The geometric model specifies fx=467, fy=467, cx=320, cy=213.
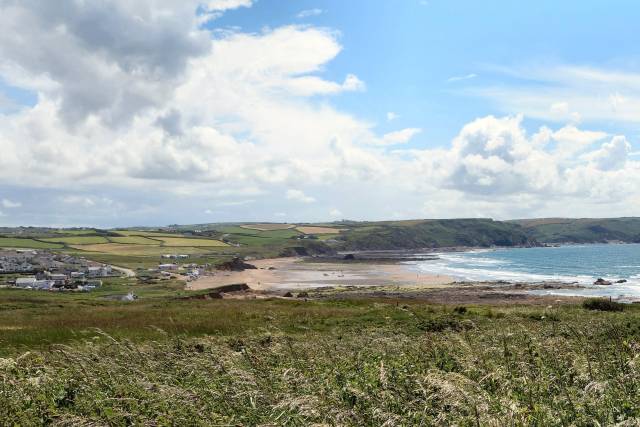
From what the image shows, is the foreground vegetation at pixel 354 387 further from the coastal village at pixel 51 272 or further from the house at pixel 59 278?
the house at pixel 59 278

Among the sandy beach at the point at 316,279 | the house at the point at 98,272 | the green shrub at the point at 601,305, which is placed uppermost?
the green shrub at the point at 601,305

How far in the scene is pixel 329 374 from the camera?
9305mm

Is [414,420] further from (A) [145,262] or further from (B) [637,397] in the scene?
(A) [145,262]

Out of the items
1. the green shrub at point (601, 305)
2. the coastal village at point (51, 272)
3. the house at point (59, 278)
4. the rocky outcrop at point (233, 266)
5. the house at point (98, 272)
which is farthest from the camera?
the rocky outcrop at point (233, 266)

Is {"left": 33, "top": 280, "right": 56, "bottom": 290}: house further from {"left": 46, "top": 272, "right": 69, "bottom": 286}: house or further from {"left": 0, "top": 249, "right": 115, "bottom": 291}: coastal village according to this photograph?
{"left": 46, "top": 272, "right": 69, "bottom": 286}: house

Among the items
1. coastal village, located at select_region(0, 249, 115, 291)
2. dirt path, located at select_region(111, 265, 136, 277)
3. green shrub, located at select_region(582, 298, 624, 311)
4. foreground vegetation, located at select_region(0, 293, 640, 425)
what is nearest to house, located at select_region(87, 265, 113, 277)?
coastal village, located at select_region(0, 249, 115, 291)

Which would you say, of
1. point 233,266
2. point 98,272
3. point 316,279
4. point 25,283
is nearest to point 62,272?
point 98,272

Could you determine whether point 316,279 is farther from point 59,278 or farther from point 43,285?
point 59,278

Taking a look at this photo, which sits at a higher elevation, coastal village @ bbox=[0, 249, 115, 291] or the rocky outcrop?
coastal village @ bbox=[0, 249, 115, 291]

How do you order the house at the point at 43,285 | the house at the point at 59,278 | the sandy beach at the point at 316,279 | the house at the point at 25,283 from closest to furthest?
the house at the point at 43,285 → the house at the point at 25,283 → the house at the point at 59,278 → the sandy beach at the point at 316,279

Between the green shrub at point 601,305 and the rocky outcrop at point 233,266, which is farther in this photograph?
the rocky outcrop at point 233,266

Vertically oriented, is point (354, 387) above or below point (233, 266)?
above

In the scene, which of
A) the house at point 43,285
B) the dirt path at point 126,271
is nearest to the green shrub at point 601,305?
the house at point 43,285

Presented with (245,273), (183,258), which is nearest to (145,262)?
(183,258)
